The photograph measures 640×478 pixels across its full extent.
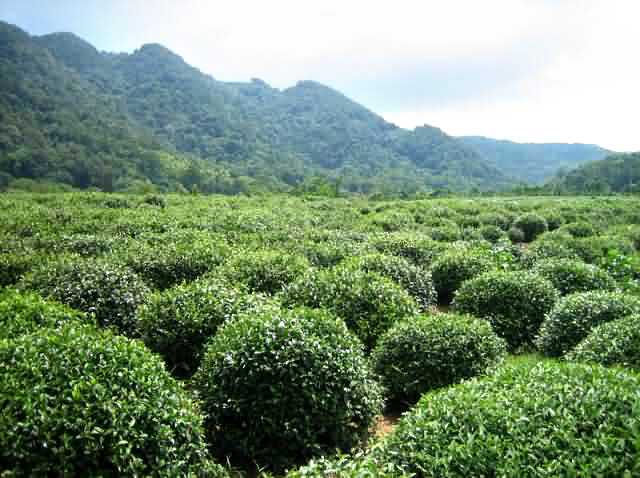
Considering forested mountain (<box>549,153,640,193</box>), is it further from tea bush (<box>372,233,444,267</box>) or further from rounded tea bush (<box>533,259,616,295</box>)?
rounded tea bush (<box>533,259,616,295</box>)

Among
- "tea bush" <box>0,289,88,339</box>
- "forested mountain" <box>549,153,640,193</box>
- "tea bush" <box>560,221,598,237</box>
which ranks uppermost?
"forested mountain" <box>549,153,640,193</box>

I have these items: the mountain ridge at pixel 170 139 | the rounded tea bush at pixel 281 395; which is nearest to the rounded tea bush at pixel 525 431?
the rounded tea bush at pixel 281 395

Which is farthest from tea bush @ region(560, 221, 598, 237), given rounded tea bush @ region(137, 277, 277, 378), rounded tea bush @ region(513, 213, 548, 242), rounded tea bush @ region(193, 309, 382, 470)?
rounded tea bush @ region(193, 309, 382, 470)

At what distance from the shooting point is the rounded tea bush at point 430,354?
621 cm

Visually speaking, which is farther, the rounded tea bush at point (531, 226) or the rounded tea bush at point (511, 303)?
the rounded tea bush at point (531, 226)

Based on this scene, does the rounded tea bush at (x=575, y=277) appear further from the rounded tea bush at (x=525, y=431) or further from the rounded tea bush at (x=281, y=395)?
the rounded tea bush at (x=281, y=395)

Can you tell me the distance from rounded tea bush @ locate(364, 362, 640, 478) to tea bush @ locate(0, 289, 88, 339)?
4.12 metres

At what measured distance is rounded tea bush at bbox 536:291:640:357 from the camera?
7.38 meters

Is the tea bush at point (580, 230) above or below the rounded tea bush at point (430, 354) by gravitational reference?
above

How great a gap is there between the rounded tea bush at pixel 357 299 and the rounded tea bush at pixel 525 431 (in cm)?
277

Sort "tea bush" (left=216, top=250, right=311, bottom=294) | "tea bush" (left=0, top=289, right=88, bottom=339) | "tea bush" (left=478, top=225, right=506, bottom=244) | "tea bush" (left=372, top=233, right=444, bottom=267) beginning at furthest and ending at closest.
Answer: "tea bush" (left=478, top=225, right=506, bottom=244), "tea bush" (left=372, top=233, right=444, bottom=267), "tea bush" (left=216, top=250, right=311, bottom=294), "tea bush" (left=0, top=289, right=88, bottom=339)

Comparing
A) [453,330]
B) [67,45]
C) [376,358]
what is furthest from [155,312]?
[67,45]

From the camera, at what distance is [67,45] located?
175750 millimetres

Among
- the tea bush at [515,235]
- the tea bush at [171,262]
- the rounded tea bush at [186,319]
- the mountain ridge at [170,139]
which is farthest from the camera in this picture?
the mountain ridge at [170,139]
